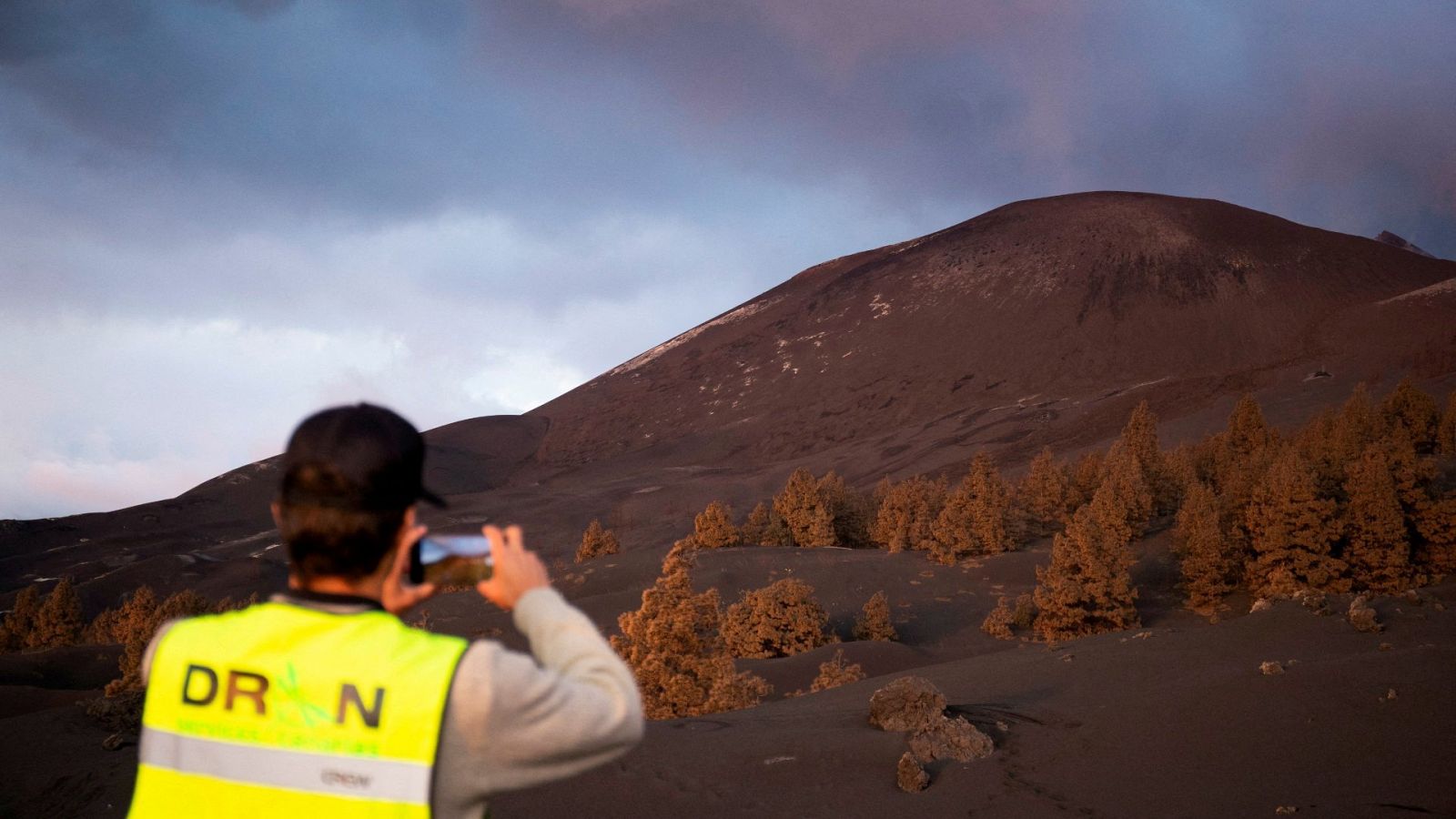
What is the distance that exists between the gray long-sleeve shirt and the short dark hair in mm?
63

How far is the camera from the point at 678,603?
525 inches

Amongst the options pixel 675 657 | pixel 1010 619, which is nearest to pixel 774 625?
pixel 1010 619

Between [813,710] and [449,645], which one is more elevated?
[449,645]

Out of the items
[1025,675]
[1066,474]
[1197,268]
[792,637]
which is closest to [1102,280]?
[1197,268]

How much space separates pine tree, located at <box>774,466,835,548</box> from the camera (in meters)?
39.1

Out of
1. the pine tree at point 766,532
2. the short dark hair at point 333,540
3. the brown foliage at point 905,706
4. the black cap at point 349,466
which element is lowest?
the pine tree at point 766,532

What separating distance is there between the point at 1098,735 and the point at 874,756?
6.27 feet

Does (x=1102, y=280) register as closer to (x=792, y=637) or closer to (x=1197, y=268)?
(x=1197, y=268)

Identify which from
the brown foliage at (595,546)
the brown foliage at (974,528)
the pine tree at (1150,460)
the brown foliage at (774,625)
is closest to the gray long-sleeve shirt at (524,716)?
the brown foliage at (774,625)

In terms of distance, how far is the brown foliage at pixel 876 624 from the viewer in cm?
2419

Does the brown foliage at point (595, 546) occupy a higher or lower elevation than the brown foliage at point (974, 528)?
higher

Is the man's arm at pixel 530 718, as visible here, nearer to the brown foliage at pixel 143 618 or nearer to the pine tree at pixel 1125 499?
the brown foliage at pixel 143 618

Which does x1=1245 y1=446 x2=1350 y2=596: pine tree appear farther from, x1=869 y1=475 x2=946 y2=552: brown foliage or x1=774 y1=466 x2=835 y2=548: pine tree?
x1=774 y1=466 x2=835 y2=548: pine tree

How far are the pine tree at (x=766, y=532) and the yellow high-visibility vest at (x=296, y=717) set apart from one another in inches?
1488
